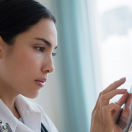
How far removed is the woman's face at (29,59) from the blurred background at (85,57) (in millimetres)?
645

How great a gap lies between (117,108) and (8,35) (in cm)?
54

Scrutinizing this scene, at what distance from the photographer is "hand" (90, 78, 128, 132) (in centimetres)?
69

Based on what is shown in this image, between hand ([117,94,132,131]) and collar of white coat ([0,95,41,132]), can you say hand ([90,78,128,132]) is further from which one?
collar of white coat ([0,95,41,132])

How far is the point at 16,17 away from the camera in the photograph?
30.2 inches

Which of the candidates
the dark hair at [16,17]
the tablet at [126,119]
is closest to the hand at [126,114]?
the tablet at [126,119]

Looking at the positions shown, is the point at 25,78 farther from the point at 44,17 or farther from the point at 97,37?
the point at 97,37

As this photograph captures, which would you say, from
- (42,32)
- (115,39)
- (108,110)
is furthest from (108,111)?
(115,39)

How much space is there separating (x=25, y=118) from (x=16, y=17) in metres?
0.51

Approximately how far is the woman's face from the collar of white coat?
0.37 ft

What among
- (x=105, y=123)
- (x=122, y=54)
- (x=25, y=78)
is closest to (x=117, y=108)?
(x=105, y=123)

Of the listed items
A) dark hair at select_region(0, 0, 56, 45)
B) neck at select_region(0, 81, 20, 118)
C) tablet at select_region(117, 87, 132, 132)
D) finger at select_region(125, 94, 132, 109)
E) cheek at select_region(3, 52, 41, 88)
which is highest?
dark hair at select_region(0, 0, 56, 45)

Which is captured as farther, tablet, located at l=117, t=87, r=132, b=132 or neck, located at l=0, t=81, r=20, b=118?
neck, located at l=0, t=81, r=20, b=118

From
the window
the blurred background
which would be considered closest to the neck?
the blurred background

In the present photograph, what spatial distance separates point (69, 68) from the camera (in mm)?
1589
